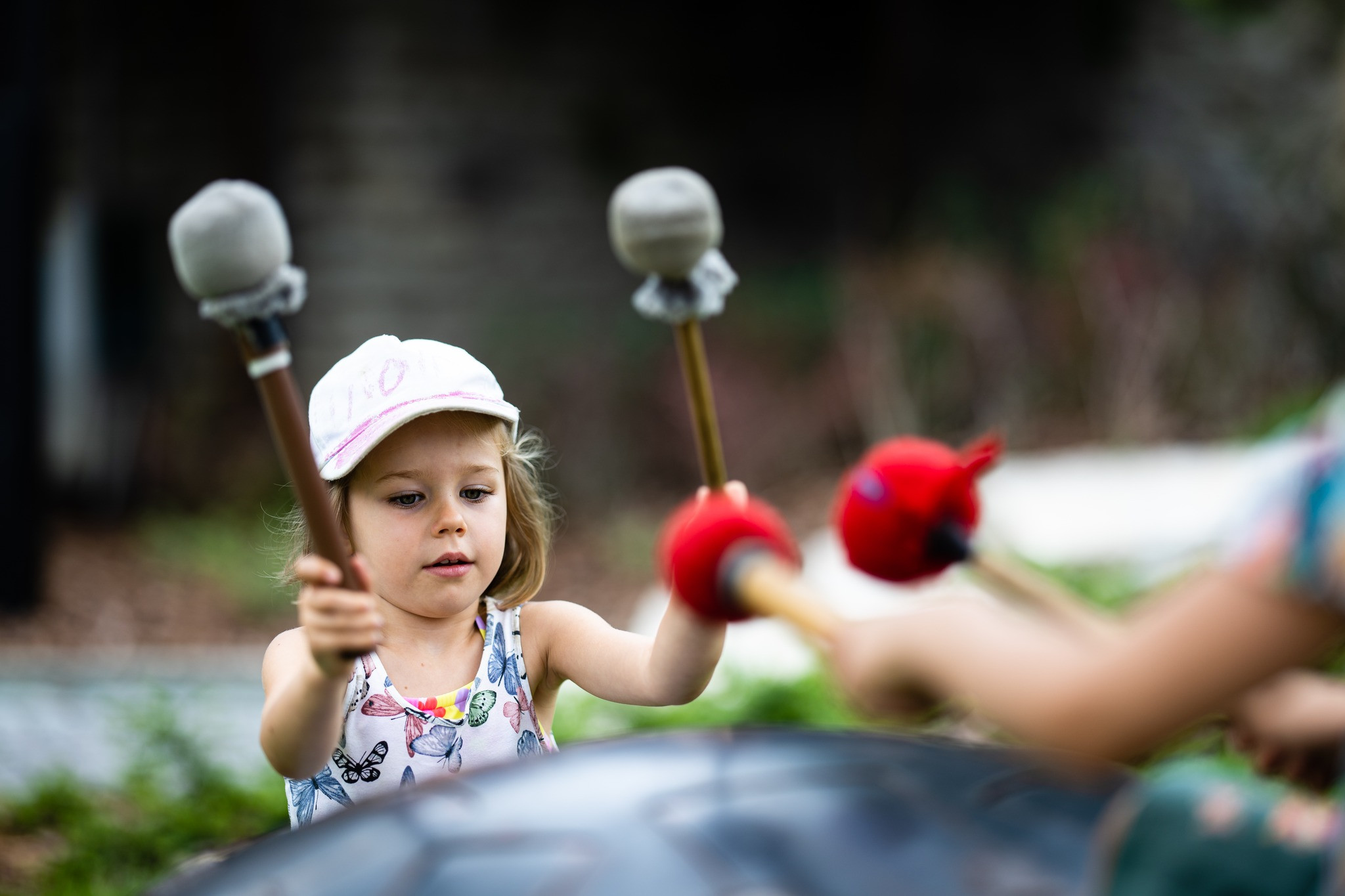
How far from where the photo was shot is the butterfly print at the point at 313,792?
178cm

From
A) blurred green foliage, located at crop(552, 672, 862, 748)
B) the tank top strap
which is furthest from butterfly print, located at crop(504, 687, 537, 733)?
blurred green foliage, located at crop(552, 672, 862, 748)

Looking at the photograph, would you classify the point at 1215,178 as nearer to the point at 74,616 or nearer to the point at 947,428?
the point at 947,428

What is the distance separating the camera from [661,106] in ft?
28.2

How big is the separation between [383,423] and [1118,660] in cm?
110

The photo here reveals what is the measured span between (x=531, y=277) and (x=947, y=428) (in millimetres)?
2829

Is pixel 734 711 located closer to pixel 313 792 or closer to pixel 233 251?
pixel 313 792

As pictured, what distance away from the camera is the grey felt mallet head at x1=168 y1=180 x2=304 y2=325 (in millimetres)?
1251

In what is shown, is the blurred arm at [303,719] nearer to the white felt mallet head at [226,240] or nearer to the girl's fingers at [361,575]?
the girl's fingers at [361,575]

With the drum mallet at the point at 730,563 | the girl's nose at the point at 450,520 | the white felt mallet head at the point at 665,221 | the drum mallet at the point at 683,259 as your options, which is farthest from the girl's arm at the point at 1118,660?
the girl's nose at the point at 450,520

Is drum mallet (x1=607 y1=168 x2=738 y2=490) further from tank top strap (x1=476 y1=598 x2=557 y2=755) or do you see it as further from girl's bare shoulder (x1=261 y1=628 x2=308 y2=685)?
girl's bare shoulder (x1=261 y1=628 x2=308 y2=685)

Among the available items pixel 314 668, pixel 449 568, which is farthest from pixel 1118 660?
pixel 449 568

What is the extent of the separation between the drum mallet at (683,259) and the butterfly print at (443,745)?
517mm

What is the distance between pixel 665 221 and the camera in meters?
1.61

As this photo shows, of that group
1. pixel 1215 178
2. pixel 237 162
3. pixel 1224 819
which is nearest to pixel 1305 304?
pixel 1215 178
